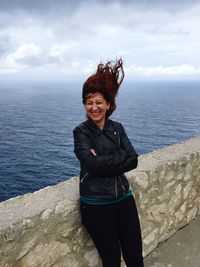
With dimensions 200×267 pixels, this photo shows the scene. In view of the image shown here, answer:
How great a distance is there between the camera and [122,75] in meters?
3.91

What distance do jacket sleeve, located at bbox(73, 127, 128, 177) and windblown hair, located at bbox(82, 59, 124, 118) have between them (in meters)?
0.48

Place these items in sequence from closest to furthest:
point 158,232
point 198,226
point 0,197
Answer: point 158,232 < point 198,226 < point 0,197

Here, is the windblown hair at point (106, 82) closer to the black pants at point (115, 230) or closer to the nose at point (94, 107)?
the nose at point (94, 107)

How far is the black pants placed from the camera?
11.7ft

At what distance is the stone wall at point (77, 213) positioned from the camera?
3.55 m

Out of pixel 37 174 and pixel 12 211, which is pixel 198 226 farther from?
pixel 37 174

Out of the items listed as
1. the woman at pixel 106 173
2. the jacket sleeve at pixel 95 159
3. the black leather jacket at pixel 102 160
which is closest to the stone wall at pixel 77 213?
the woman at pixel 106 173

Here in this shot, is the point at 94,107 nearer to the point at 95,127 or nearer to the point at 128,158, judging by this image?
the point at 95,127

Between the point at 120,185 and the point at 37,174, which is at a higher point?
the point at 120,185

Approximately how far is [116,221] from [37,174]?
6722 cm

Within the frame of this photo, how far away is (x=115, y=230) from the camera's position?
3643 millimetres

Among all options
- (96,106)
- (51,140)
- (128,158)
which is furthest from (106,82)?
(51,140)

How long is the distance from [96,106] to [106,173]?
791 mm

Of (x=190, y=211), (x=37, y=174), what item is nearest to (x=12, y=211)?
(x=190, y=211)
